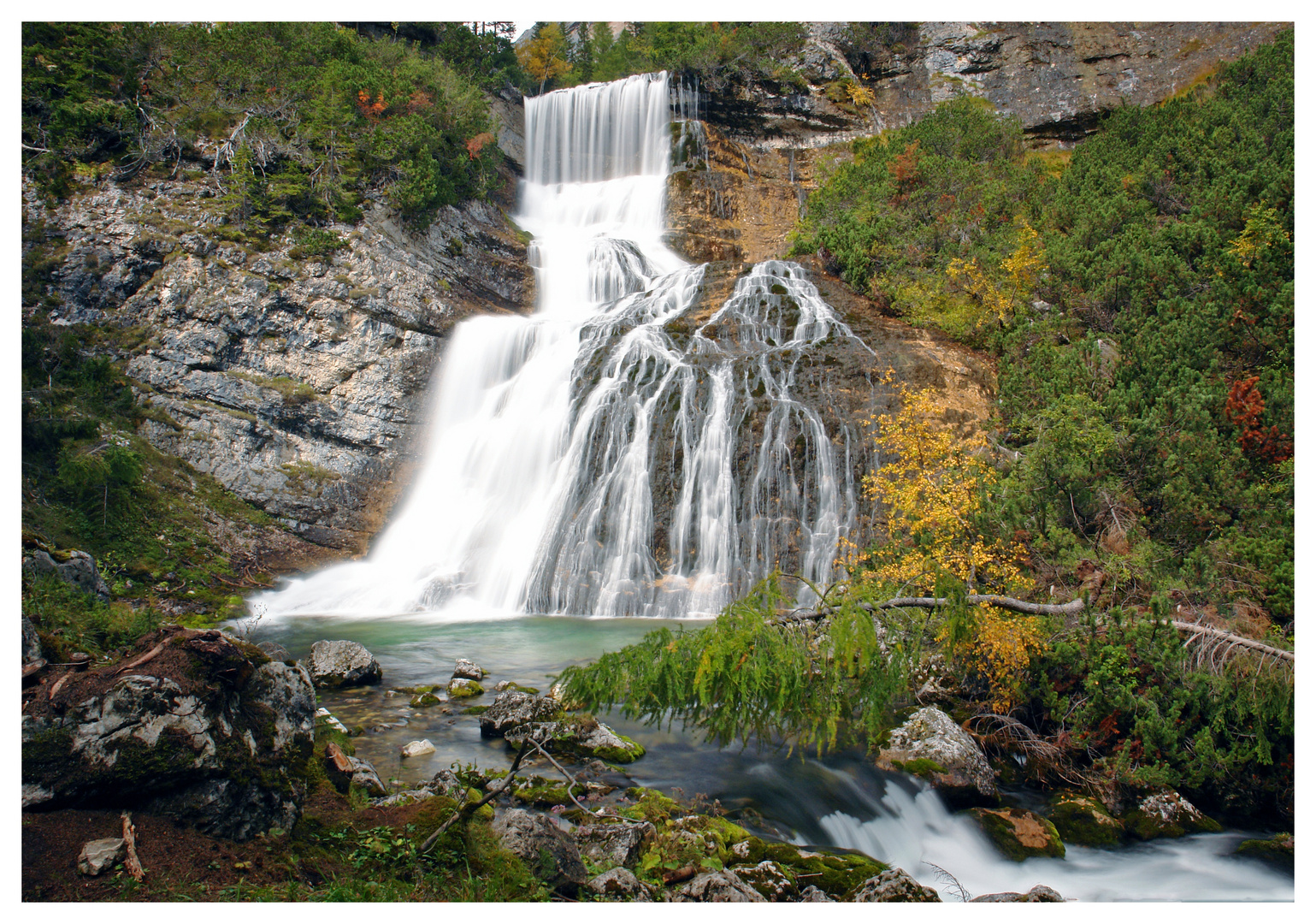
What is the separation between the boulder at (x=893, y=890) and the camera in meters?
4.37

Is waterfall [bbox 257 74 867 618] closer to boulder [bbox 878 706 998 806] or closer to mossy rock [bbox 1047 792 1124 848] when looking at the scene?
boulder [bbox 878 706 998 806]

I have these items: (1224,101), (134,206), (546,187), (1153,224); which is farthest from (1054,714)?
(546,187)

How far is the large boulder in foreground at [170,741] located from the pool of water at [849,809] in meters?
1.86

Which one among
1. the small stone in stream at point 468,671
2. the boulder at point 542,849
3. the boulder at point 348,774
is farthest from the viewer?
the small stone in stream at point 468,671

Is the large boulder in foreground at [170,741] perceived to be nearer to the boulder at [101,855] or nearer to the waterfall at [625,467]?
the boulder at [101,855]

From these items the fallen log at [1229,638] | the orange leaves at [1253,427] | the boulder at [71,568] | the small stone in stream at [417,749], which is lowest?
the small stone in stream at [417,749]

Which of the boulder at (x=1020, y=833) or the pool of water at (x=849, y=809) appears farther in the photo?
the boulder at (x=1020, y=833)

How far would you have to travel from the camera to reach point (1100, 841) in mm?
5605

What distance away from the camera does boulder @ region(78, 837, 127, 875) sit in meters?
3.18

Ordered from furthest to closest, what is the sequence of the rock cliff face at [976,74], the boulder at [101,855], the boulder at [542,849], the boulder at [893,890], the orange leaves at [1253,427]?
1. the rock cliff face at [976,74]
2. the orange leaves at [1253,427]
3. the boulder at [893,890]
4. the boulder at [542,849]
5. the boulder at [101,855]

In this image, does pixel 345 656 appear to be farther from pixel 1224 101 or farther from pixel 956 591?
pixel 1224 101

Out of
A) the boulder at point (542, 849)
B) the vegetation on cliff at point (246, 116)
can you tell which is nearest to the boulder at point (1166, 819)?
the boulder at point (542, 849)

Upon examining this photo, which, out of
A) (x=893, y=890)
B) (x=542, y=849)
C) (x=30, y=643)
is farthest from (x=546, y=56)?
(x=893, y=890)

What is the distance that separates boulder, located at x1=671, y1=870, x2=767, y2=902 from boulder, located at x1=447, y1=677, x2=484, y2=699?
178 inches
